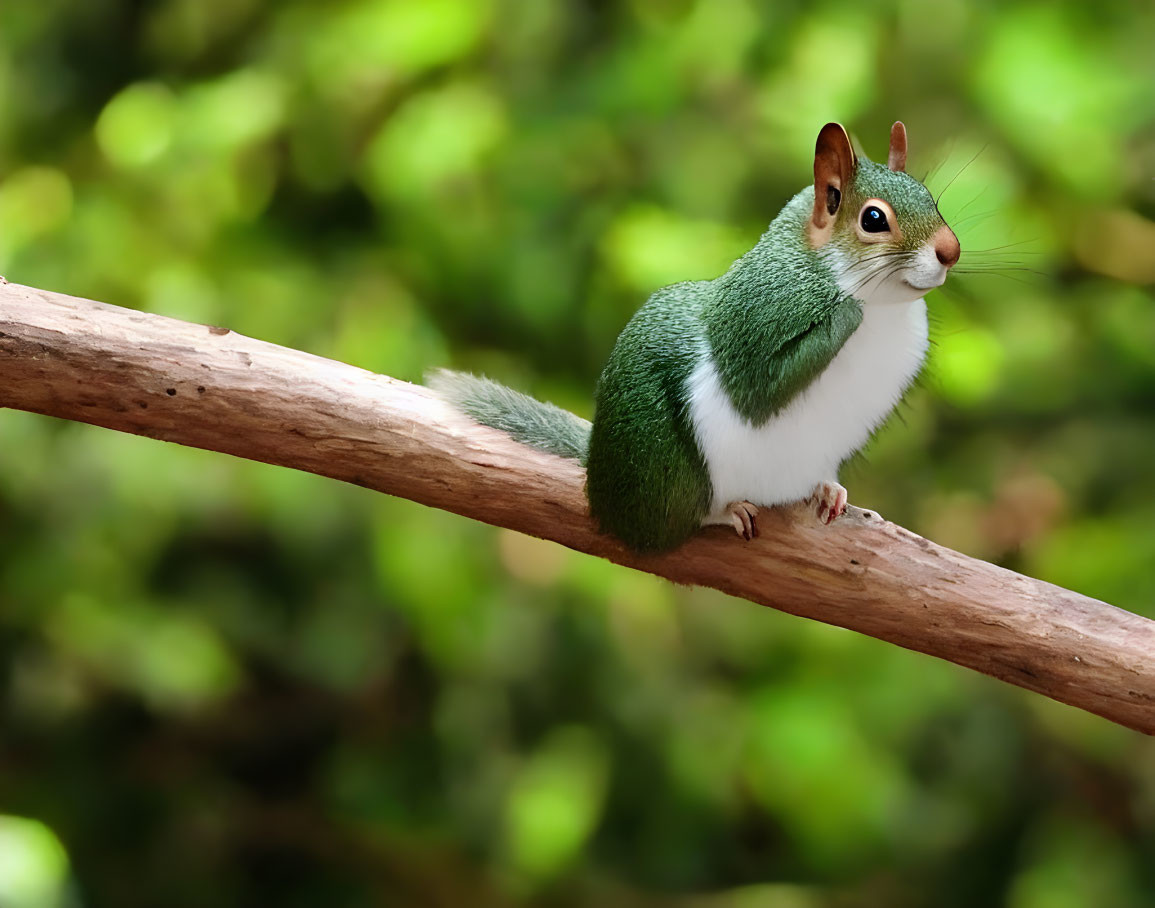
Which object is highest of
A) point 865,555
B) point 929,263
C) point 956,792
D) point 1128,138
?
point 1128,138

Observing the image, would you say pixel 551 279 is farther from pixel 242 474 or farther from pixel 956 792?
pixel 956 792

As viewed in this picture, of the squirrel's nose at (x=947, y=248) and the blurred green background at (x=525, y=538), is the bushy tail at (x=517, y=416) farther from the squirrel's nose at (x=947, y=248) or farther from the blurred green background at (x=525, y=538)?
the blurred green background at (x=525, y=538)

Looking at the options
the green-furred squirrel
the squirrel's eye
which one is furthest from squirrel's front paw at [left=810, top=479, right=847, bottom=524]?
the squirrel's eye

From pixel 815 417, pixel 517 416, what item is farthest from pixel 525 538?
pixel 815 417

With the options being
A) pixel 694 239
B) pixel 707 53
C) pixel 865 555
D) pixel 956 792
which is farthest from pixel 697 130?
pixel 956 792

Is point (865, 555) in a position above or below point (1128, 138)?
below

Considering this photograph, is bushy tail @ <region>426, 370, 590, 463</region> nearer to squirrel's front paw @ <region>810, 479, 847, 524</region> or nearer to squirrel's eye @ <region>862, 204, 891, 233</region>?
squirrel's front paw @ <region>810, 479, 847, 524</region>

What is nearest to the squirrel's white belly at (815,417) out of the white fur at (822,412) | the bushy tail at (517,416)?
the white fur at (822,412)
